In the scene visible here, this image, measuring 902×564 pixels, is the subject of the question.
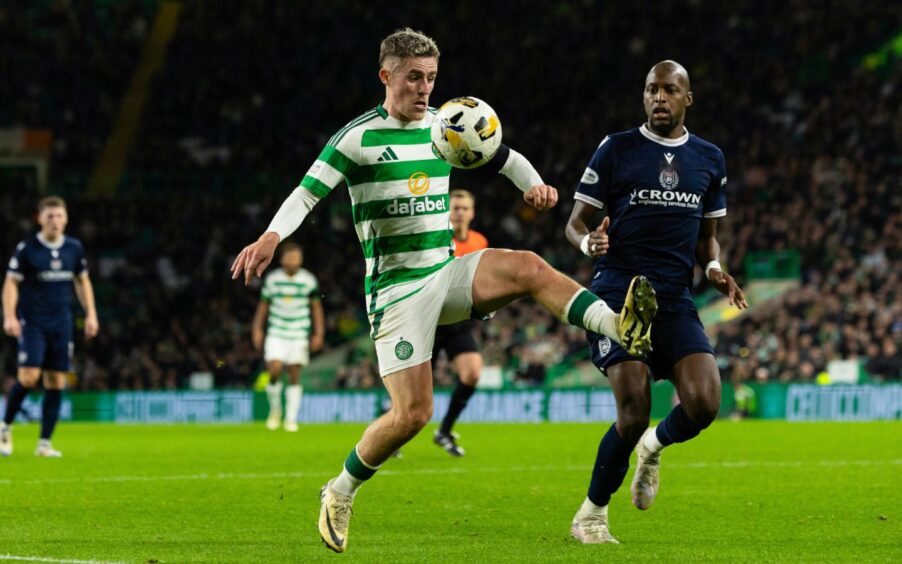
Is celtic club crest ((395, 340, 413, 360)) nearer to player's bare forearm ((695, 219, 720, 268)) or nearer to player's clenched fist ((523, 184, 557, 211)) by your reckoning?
player's clenched fist ((523, 184, 557, 211))

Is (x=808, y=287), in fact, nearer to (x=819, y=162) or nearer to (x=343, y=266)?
(x=819, y=162)

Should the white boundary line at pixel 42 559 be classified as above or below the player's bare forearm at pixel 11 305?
below

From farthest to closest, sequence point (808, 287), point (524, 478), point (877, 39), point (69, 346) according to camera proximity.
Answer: point (877, 39) < point (808, 287) < point (69, 346) < point (524, 478)

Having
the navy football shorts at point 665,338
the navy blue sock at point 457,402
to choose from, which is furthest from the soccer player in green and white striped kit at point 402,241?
the navy blue sock at point 457,402

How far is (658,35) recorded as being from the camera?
32.8 metres

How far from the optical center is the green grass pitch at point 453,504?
6.80 m

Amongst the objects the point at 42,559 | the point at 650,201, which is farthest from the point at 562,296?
the point at 42,559

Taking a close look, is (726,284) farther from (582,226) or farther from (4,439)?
(4,439)

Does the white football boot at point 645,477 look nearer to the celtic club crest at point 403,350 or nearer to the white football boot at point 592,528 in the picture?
the white football boot at point 592,528

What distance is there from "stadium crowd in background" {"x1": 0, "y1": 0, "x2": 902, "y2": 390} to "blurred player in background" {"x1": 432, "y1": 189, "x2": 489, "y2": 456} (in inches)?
444

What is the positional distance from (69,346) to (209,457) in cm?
178

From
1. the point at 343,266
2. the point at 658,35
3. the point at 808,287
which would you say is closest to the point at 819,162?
the point at 808,287

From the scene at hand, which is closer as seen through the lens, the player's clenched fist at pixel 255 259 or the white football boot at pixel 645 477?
the player's clenched fist at pixel 255 259

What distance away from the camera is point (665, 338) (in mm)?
7273
